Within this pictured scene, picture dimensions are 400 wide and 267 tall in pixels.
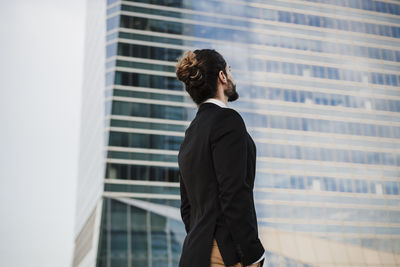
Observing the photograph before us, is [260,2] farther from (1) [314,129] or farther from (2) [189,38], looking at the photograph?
(1) [314,129]

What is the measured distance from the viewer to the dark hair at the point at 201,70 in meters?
2.00

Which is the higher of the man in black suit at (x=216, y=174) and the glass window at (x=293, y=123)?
the glass window at (x=293, y=123)

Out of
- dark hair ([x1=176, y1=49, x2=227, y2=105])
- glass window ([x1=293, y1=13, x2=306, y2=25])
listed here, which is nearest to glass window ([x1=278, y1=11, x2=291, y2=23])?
glass window ([x1=293, y1=13, x2=306, y2=25])

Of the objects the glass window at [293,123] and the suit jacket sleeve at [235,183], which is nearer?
the suit jacket sleeve at [235,183]

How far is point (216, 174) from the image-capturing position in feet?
6.08

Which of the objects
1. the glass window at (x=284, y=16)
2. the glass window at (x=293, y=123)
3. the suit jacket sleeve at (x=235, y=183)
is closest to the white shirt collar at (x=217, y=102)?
the suit jacket sleeve at (x=235, y=183)

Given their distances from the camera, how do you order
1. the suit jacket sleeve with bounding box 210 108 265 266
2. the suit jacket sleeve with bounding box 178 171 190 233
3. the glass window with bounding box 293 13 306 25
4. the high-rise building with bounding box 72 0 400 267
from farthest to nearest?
the glass window with bounding box 293 13 306 25 → the high-rise building with bounding box 72 0 400 267 → the suit jacket sleeve with bounding box 178 171 190 233 → the suit jacket sleeve with bounding box 210 108 265 266

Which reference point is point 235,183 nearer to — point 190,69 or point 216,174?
point 216,174

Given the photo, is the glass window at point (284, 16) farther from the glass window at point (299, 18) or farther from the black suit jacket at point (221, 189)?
the black suit jacket at point (221, 189)

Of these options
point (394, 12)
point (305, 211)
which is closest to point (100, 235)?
point (305, 211)

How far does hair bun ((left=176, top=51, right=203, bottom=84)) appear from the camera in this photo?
1.99 metres

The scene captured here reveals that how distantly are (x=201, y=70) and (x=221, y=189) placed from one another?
0.52m

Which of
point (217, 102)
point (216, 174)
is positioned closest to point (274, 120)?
point (217, 102)

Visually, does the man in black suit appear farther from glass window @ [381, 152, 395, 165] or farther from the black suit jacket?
glass window @ [381, 152, 395, 165]
